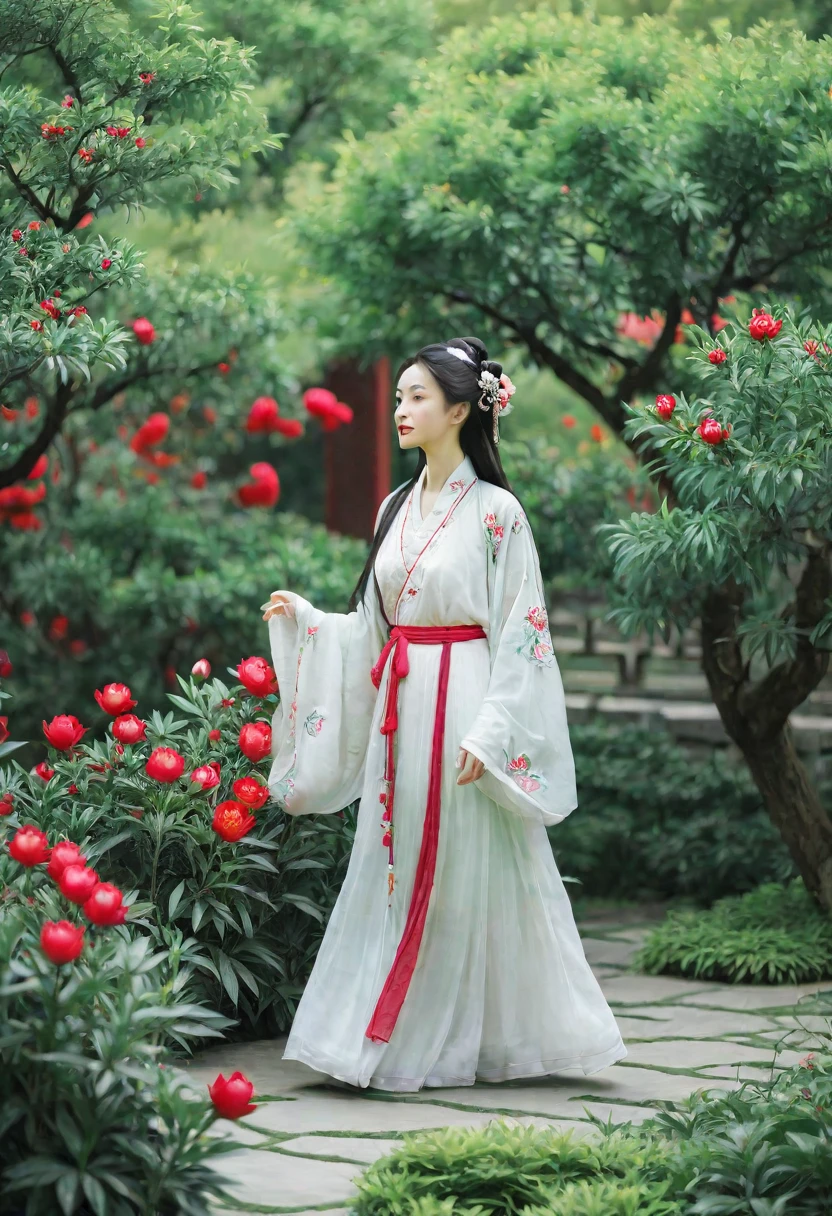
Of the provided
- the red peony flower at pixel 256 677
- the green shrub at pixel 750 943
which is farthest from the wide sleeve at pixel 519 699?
the green shrub at pixel 750 943

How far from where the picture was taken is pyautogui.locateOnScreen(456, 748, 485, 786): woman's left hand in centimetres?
389

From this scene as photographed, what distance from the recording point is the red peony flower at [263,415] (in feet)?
25.7

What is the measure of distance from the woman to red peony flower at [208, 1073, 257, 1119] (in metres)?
1.32

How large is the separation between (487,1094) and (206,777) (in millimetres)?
1148

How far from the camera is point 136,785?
4.21m

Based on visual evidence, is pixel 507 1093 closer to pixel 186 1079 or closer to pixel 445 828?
pixel 445 828

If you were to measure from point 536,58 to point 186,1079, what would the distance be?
4527 mm

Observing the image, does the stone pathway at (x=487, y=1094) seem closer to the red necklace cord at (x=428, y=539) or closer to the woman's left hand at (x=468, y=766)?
the woman's left hand at (x=468, y=766)

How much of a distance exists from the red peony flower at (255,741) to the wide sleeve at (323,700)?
0.10 feet

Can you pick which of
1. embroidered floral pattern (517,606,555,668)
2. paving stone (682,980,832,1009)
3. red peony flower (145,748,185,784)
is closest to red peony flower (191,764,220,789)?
red peony flower (145,748,185,784)

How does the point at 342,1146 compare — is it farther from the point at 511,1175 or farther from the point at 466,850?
the point at 466,850

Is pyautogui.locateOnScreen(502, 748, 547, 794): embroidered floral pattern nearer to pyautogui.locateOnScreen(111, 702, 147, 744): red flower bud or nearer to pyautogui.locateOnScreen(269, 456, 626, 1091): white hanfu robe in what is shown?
pyautogui.locateOnScreen(269, 456, 626, 1091): white hanfu robe

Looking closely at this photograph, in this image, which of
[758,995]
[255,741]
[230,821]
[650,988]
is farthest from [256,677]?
[758,995]

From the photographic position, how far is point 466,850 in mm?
4047
